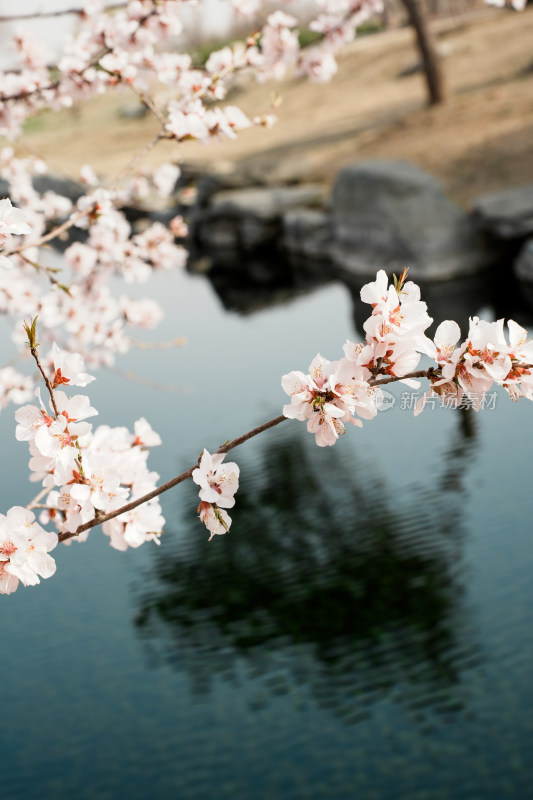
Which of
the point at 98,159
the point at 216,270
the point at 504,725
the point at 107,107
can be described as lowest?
the point at 504,725

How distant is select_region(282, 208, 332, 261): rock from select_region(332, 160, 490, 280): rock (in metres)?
1.16

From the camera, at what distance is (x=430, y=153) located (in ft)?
40.6

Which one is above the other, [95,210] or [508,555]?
[95,210]

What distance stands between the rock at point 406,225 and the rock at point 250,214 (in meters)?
2.33

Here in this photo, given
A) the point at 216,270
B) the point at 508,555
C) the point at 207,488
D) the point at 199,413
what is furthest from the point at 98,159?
the point at 207,488

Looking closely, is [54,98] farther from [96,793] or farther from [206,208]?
[206,208]

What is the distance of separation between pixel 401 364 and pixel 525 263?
803cm

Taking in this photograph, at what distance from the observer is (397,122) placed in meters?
14.3

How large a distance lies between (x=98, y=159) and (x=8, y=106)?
783 inches

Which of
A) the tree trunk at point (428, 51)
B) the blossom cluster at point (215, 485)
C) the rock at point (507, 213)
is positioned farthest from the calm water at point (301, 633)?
the tree trunk at point (428, 51)

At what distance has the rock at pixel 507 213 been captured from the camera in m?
8.86

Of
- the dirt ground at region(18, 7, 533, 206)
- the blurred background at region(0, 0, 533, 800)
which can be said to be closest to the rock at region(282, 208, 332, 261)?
the dirt ground at region(18, 7, 533, 206)

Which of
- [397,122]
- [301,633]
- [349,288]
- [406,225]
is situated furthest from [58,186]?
[301,633]

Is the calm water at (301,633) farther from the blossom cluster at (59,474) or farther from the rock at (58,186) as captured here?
the rock at (58,186)
